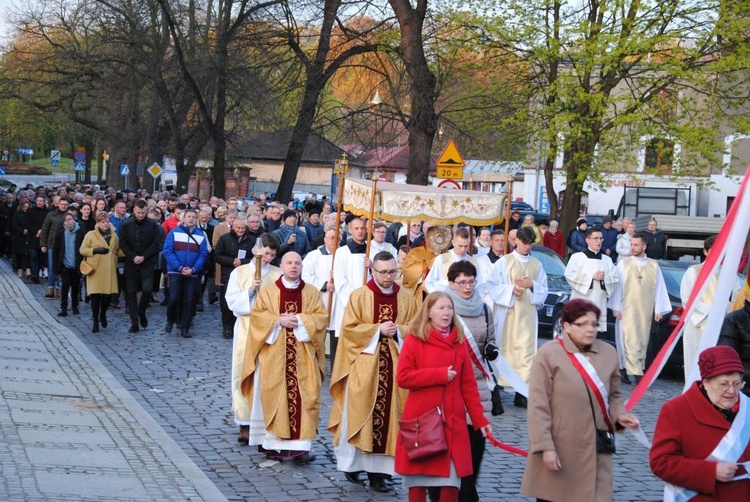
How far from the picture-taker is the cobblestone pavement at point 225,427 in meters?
8.38

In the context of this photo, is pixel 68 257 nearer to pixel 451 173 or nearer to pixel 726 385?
pixel 451 173

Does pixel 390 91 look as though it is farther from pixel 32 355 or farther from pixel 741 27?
pixel 32 355

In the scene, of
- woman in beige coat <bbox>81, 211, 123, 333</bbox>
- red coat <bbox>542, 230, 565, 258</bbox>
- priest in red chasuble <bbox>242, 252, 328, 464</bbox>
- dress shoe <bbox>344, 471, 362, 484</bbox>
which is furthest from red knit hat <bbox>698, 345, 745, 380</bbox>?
red coat <bbox>542, 230, 565, 258</bbox>

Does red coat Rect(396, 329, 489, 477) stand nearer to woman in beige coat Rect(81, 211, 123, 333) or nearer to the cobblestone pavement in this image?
the cobblestone pavement

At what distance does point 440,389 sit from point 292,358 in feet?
8.11

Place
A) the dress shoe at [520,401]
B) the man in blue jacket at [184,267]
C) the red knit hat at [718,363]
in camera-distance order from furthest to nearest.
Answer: the man in blue jacket at [184,267] < the dress shoe at [520,401] < the red knit hat at [718,363]

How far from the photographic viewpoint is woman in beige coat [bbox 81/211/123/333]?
16.7 metres

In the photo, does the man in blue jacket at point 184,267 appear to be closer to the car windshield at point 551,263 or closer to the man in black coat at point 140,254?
the man in black coat at point 140,254

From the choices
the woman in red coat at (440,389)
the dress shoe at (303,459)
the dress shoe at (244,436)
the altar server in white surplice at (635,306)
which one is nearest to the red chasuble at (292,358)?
the dress shoe at (303,459)

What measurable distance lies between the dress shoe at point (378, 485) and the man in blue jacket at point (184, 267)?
8474mm

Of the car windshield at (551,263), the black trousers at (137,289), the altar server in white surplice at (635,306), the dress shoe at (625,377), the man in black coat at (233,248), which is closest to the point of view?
the altar server in white surplice at (635,306)

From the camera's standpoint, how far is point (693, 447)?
5.32m

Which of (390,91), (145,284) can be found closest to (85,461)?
(145,284)

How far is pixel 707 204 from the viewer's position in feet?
163
